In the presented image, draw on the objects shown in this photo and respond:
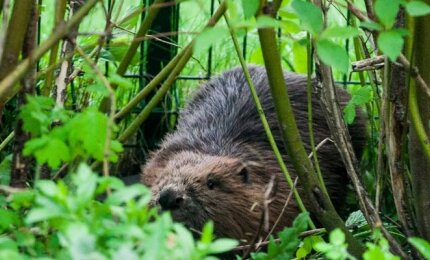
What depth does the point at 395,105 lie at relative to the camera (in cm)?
304

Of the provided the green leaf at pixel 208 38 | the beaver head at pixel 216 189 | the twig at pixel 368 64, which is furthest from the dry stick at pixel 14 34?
the beaver head at pixel 216 189

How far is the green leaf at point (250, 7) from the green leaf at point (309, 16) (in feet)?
0.26

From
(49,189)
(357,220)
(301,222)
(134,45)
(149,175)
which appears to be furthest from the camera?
(149,175)

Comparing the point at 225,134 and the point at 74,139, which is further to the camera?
the point at 225,134

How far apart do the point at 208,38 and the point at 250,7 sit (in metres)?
0.28

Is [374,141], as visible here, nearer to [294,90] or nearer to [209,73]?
[294,90]

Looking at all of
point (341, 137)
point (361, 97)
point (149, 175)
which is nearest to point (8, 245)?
point (341, 137)

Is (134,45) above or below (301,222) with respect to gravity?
above

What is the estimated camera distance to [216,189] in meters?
4.43

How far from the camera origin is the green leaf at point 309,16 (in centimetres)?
207

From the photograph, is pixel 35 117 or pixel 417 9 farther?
pixel 35 117

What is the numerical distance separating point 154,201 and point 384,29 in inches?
80.7

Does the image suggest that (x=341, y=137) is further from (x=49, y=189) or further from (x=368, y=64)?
(x=49, y=189)

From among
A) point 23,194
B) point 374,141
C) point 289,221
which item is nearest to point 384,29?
point 23,194
